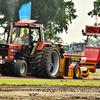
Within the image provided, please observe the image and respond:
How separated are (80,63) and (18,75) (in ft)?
14.0

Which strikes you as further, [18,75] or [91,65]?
[91,65]

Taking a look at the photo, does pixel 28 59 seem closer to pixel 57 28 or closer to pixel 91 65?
pixel 91 65

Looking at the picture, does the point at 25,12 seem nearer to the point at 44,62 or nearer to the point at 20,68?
the point at 44,62

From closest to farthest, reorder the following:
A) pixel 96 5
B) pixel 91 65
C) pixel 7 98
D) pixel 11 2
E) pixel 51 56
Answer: pixel 7 98, pixel 51 56, pixel 91 65, pixel 11 2, pixel 96 5

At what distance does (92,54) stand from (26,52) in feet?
18.2

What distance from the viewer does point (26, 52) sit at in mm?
15242

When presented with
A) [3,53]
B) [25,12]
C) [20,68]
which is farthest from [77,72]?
[25,12]

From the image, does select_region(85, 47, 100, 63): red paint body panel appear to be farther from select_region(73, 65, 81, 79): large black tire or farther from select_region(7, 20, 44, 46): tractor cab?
select_region(7, 20, 44, 46): tractor cab

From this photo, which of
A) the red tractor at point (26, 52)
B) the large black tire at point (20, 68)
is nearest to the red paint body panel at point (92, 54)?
the red tractor at point (26, 52)

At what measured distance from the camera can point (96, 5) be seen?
155ft

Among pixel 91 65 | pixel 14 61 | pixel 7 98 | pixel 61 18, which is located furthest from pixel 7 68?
pixel 61 18

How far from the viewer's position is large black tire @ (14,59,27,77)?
47.3 feet

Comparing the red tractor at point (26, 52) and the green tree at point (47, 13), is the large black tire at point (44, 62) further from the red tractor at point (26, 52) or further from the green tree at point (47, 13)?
the green tree at point (47, 13)

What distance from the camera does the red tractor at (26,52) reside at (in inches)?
585
